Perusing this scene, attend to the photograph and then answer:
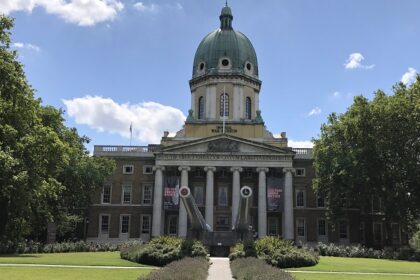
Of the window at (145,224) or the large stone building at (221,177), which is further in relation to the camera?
the window at (145,224)

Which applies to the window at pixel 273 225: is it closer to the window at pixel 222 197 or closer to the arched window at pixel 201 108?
the window at pixel 222 197

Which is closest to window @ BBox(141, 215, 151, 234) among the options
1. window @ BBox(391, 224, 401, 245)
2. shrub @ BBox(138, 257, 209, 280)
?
window @ BBox(391, 224, 401, 245)

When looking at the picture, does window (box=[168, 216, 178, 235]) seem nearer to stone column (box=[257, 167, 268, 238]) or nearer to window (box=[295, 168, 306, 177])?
stone column (box=[257, 167, 268, 238])

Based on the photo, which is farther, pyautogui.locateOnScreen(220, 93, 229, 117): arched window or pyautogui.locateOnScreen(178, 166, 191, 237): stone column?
pyautogui.locateOnScreen(220, 93, 229, 117): arched window

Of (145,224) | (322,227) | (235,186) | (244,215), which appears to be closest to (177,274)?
(244,215)

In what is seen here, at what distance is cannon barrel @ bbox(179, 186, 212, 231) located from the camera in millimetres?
27156

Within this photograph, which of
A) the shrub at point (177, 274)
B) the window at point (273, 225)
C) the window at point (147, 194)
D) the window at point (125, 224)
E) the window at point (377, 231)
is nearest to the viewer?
the shrub at point (177, 274)

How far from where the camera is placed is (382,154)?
46.8 m

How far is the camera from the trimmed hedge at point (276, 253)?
2798 centimetres

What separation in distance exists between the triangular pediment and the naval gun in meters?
25.1

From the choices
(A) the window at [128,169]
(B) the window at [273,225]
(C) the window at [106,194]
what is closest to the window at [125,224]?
(C) the window at [106,194]

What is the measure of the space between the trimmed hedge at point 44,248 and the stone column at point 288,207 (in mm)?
20467

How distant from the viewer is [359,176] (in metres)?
47.8

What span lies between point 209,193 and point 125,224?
12.6m
